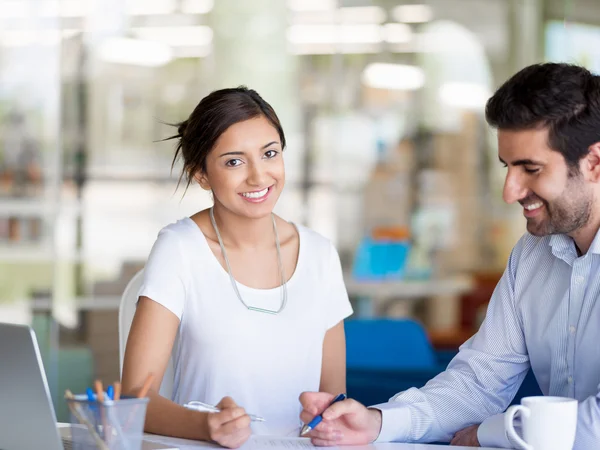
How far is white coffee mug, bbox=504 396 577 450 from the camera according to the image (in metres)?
1.60

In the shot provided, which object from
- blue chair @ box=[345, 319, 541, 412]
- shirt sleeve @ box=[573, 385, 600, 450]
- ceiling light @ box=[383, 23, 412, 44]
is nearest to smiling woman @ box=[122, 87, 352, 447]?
shirt sleeve @ box=[573, 385, 600, 450]

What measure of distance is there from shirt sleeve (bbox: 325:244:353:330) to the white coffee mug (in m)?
0.94

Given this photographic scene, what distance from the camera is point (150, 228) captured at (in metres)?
5.74

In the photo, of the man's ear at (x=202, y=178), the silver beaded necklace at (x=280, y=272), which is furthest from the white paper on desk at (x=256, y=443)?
the man's ear at (x=202, y=178)

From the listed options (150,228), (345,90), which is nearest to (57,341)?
(150,228)

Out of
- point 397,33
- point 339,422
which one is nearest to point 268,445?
point 339,422

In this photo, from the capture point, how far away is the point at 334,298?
100 inches

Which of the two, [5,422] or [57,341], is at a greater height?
[5,422]

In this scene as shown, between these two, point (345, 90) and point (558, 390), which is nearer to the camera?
point (558, 390)

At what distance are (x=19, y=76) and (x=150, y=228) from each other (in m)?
1.18

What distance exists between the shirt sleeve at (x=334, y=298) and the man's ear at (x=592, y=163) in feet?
2.47

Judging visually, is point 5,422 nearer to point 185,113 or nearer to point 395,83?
point 185,113

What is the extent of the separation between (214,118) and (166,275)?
0.41 metres

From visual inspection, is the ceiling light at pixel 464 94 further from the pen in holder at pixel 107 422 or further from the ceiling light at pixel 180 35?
the pen in holder at pixel 107 422
